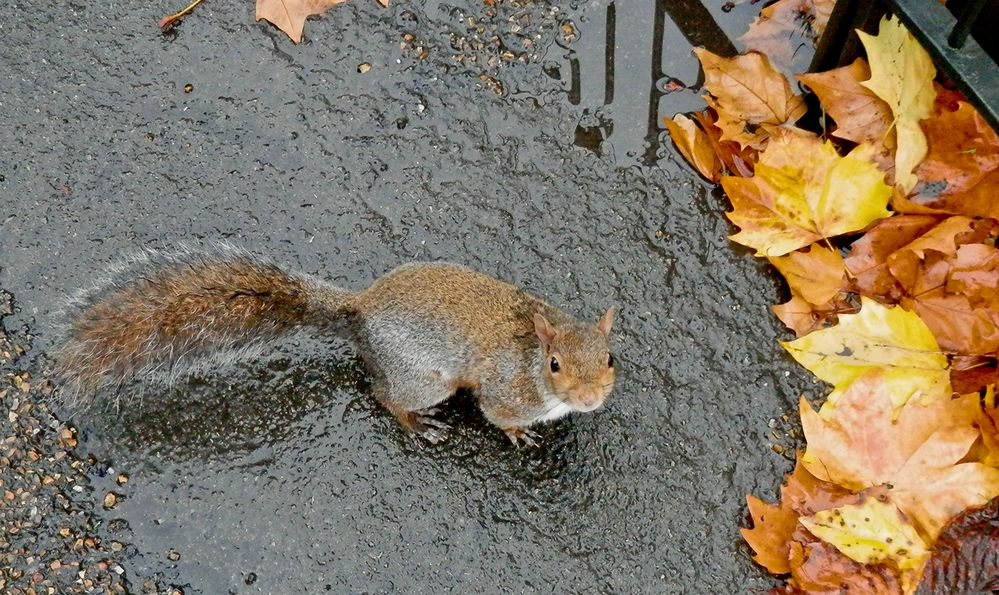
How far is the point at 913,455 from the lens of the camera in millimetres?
2529

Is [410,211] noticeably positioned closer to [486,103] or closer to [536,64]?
[486,103]

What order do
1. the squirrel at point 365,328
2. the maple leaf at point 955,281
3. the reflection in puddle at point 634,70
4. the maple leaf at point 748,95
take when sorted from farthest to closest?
the reflection in puddle at point 634,70 → the maple leaf at point 748,95 → the maple leaf at point 955,281 → the squirrel at point 365,328

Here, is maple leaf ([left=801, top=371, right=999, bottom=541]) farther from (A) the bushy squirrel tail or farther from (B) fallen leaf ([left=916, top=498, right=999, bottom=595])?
(A) the bushy squirrel tail

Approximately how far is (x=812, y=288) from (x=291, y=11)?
2.22 metres

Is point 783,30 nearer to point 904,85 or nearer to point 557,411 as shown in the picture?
point 904,85

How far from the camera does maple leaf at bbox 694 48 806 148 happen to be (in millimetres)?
3129

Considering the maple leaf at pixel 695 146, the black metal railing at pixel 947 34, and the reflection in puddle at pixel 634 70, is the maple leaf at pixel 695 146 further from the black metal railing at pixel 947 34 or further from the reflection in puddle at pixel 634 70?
the black metal railing at pixel 947 34

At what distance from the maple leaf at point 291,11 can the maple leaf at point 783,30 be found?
145 centimetres

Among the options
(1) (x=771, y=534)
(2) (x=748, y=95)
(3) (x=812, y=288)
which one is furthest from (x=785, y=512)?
(2) (x=748, y=95)

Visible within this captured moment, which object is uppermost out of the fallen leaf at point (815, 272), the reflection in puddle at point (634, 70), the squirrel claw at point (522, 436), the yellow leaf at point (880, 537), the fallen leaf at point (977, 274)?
the reflection in puddle at point (634, 70)

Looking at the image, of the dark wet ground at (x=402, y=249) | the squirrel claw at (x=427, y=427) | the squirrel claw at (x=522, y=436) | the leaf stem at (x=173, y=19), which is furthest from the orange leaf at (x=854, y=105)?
the leaf stem at (x=173, y=19)

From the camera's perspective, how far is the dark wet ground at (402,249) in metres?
2.76

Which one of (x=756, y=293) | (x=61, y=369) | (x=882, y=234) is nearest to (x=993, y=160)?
(x=882, y=234)

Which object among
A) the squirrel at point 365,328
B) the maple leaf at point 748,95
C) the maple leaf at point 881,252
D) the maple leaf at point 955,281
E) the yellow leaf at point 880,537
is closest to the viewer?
the yellow leaf at point 880,537
